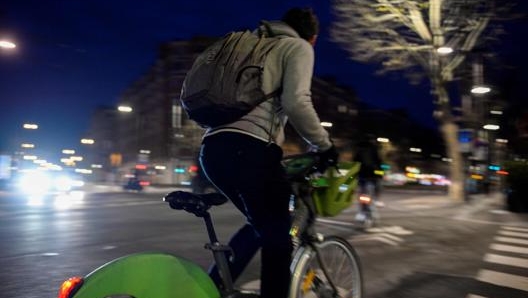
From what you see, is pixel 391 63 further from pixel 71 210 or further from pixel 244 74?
pixel 244 74

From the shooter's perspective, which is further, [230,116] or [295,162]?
[295,162]

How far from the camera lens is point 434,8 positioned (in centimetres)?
1998

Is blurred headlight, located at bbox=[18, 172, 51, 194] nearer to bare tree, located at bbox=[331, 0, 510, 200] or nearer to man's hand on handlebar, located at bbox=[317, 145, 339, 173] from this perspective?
bare tree, located at bbox=[331, 0, 510, 200]

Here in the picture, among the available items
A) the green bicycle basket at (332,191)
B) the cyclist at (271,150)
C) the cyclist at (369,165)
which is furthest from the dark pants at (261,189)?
the cyclist at (369,165)

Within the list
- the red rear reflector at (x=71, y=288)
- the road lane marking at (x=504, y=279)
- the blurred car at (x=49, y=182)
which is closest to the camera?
the red rear reflector at (x=71, y=288)

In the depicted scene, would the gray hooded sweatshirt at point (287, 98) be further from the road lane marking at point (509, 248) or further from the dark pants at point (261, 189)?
the road lane marking at point (509, 248)

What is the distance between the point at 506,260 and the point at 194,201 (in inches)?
225

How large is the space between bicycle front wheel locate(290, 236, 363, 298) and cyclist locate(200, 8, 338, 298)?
0.17 m

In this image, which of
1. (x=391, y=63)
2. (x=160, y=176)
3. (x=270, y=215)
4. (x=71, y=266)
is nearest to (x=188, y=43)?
(x=160, y=176)

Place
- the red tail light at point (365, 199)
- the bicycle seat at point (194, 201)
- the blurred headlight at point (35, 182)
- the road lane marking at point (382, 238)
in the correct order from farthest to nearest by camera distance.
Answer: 1. the blurred headlight at point (35, 182)
2. the red tail light at point (365, 199)
3. the road lane marking at point (382, 238)
4. the bicycle seat at point (194, 201)

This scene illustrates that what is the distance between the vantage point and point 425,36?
818 inches

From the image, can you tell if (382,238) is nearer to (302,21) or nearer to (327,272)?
(327,272)

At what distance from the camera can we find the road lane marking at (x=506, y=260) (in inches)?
271

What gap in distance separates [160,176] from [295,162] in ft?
155
